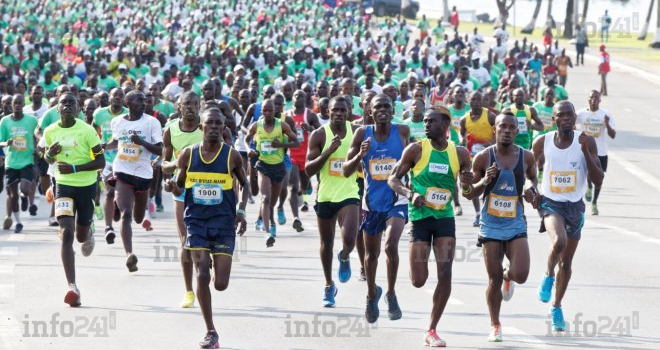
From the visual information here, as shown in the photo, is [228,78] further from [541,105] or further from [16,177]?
[16,177]

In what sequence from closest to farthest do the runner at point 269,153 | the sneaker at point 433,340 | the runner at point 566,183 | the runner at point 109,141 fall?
the sneaker at point 433,340
the runner at point 566,183
the runner at point 109,141
the runner at point 269,153

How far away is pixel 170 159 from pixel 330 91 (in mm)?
6814

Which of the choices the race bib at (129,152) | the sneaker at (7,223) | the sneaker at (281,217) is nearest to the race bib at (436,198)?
the race bib at (129,152)

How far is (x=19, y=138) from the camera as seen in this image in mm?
19047

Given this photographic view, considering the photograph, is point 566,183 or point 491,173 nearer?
point 491,173

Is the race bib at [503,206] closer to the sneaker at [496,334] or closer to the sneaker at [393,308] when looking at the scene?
the sneaker at [496,334]

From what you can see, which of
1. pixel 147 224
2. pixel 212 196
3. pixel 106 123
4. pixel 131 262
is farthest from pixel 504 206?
pixel 147 224

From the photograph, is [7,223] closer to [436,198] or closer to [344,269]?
[344,269]

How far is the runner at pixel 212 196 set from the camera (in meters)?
11.2

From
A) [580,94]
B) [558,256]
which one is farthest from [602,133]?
[580,94]

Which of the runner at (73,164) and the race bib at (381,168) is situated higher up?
the race bib at (381,168)

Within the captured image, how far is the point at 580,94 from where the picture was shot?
5012cm

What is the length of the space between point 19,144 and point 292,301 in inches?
267

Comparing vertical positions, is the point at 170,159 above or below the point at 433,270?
above
